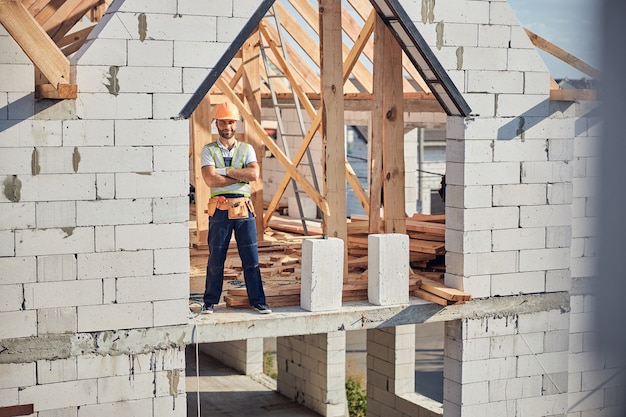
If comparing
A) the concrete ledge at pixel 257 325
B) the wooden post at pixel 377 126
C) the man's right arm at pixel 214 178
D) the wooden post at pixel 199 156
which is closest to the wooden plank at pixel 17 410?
the concrete ledge at pixel 257 325

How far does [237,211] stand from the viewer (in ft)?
24.8

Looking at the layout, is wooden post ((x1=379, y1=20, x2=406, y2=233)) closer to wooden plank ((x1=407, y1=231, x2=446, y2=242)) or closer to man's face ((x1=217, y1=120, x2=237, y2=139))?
wooden plank ((x1=407, y1=231, x2=446, y2=242))

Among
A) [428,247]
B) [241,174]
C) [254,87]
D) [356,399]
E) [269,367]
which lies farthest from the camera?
[269,367]

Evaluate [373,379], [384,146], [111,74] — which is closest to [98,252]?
[111,74]

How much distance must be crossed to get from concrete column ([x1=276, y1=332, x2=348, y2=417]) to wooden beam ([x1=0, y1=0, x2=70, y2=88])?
788 centimetres

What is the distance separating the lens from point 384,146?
8773mm

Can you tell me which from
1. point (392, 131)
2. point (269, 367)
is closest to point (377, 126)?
point (392, 131)

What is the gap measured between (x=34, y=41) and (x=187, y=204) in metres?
1.76

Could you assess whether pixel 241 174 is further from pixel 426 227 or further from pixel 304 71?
pixel 304 71

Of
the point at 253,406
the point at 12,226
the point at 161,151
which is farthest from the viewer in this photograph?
the point at 253,406

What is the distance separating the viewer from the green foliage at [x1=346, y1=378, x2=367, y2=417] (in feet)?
50.3

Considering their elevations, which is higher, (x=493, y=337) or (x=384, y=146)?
(x=384, y=146)

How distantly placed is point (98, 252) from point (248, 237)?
1.38 m

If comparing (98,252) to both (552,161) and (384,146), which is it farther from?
(552,161)
